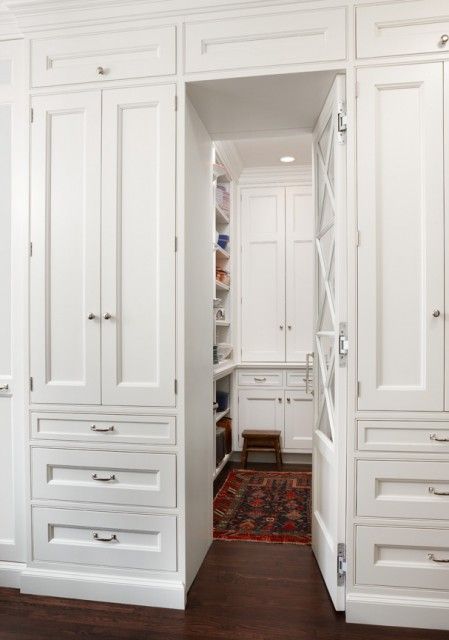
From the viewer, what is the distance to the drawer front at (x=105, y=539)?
7.27 feet

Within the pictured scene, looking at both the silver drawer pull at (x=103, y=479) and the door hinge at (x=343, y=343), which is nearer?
the door hinge at (x=343, y=343)

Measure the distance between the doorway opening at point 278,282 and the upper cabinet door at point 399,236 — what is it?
104 mm

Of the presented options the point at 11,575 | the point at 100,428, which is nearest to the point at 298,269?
the point at 100,428

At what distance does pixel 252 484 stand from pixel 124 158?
9.30ft

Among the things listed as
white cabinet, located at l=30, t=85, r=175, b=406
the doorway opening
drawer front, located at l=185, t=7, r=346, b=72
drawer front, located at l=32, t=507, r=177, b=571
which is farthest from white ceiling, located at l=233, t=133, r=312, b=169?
drawer front, located at l=32, t=507, r=177, b=571

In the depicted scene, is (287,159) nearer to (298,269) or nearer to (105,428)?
(298,269)

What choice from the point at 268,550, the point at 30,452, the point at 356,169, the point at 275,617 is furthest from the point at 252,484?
the point at 356,169

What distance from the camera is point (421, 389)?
2.05 m

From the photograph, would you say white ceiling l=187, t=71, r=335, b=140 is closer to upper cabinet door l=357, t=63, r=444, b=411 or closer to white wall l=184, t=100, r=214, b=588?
white wall l=184, t=100, r=214, b=588

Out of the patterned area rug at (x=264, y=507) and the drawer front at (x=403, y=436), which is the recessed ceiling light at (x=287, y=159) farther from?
the drawer front at (x=403, y=436)

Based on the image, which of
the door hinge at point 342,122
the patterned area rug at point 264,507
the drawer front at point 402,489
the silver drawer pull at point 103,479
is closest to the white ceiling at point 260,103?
the door hinge at point 342,122

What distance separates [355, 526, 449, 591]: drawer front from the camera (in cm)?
204

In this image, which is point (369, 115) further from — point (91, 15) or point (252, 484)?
point (252, 484)

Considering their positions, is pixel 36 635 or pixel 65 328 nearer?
pixel 36 635
